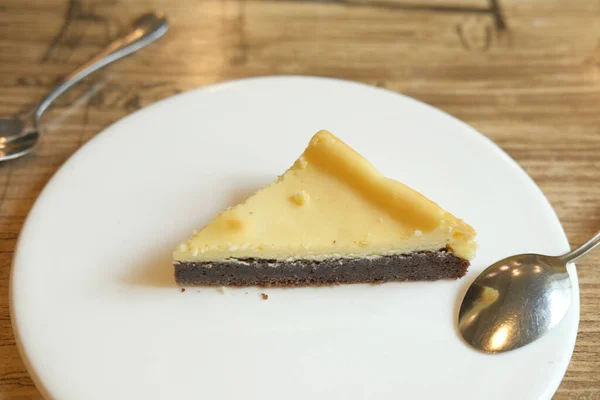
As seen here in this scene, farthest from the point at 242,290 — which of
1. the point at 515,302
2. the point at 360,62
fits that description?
the point at 360,62

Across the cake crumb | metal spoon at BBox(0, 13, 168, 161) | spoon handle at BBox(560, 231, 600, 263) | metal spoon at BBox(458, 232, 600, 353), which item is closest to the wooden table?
metal spoon at BBox(0, 13, 168, 161)

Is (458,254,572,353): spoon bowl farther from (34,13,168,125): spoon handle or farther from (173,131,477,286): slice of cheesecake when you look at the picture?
(34,13,168,125): spoon handle

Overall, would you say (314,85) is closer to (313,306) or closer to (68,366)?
(313,306)

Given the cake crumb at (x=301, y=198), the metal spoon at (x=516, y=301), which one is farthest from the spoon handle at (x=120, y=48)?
the metal spoon at (x=516, y=301)

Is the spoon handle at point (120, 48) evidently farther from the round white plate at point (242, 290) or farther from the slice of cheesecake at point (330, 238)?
the slice of cheesecake at point (330, 238)

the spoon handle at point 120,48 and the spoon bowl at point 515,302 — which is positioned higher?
the spoon handle at point 120,48

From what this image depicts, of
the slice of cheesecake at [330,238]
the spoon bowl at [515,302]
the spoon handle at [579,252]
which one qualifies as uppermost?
the slice of cheesecake at [330,238]

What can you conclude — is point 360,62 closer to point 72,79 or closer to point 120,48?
point 120,48
